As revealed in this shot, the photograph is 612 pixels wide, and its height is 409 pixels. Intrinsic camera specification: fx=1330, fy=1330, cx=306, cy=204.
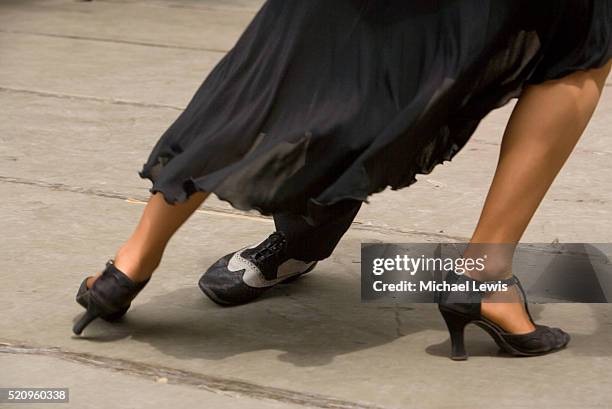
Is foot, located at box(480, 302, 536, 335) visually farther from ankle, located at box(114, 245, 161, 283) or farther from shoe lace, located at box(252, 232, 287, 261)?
ankle, located at box(114, 245, 161, 283)

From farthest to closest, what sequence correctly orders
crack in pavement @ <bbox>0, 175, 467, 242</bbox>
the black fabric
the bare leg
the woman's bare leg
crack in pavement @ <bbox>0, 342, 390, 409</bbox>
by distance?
1. crack in pavement @ <bbox>0, 175, 467, 242</bbox>
2. the black fabric
3. the woman's bare leg
4. the bare leg
5. crack in pavement @ <bbox>0, 342, 390, 409</bbox>

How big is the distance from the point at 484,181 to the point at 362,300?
1.27m

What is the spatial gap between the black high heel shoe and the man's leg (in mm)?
338

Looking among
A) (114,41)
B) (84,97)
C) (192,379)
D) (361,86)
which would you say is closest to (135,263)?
(192,379)

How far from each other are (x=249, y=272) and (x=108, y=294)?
1.57 ft

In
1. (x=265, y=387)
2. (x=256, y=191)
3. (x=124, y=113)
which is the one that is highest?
(x=256, y=191)

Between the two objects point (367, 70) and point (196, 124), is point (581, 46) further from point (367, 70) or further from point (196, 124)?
point (196, 124)

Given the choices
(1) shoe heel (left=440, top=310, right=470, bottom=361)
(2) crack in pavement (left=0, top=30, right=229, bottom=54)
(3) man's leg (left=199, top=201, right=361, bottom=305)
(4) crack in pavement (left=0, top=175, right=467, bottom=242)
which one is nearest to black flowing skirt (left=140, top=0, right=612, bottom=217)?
(1) shoe heel (left=440, top=310, right=470, bottom=361)

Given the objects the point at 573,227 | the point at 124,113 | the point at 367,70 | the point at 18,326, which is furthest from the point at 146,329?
the point at 124,113

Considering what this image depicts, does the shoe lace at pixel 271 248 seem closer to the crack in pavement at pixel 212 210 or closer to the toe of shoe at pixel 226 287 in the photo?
the toe of shoe at pixel 226 287

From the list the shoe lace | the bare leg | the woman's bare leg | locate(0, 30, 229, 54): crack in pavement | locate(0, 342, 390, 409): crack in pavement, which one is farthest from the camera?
locate(0, 30, 229, 54): crack in pavement

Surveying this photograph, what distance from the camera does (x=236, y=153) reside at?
3.03m

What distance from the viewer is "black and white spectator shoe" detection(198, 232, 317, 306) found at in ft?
11.6

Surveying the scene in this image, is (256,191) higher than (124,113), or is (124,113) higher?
(256,191)
